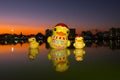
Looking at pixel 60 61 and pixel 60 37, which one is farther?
pixel 60 37

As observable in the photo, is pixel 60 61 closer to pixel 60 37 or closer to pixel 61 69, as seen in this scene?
pixel 61 69

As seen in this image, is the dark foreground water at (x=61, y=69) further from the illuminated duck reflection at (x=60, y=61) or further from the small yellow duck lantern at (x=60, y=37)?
the small yellow duck lantern at (x=60, y=37)

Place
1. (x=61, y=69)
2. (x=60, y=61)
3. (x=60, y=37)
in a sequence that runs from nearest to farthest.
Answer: (x=61, y=69) < (x=60, y=61) < (x=60, y=37)

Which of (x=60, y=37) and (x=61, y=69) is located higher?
(x=60, y=37)

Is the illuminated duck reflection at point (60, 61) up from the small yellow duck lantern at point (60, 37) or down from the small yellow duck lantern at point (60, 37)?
down

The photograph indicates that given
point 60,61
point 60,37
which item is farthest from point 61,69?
point 60,37

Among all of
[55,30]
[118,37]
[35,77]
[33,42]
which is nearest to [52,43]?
[55,30]

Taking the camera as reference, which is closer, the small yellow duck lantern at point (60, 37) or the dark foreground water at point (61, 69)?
the dark foreground water at point (61, 69)

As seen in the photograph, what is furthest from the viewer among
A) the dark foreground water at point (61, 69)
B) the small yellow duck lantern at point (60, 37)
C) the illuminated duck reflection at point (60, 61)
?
the small yellow duck lantern at point (60, 37)

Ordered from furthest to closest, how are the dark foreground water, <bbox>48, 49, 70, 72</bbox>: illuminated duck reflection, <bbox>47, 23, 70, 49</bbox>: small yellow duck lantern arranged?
<bbox>47, 23, 70, 49</bbox>: small yellow duck lantern < <bbox>48, 49, 70, 72</bbox>: illuminated duck reflection < the dark foreground water

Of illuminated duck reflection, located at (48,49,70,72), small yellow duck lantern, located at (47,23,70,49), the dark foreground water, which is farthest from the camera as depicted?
small yellow duck lantern, located at (47,23,70,49)

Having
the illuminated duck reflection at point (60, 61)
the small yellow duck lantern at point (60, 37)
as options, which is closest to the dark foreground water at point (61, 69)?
the illuminated duck reflection at point (60, 61)

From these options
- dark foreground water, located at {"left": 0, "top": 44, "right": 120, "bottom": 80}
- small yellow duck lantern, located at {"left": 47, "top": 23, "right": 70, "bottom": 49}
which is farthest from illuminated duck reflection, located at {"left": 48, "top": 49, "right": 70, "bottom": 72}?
small yellow duck lantern, located at {"left": 47, "top": 23, "right": 70, "bottom": 49}

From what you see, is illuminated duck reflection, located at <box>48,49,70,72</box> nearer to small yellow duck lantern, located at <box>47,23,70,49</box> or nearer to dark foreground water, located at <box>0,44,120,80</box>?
dark foreground water, located at <box>0,44,120,80</box>
